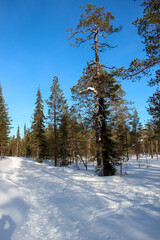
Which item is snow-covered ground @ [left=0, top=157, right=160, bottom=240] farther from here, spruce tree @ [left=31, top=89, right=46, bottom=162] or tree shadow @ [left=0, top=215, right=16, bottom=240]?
spruce tree @ [left=31, top=89, right=46, bottom=162]

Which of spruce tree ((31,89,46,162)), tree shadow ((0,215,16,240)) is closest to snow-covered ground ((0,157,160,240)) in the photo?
tree shadow ((0,215,16,240))

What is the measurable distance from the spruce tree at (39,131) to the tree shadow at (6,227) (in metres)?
20.8

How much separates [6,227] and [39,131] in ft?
72.2

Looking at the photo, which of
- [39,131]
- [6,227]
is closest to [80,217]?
[6,227]

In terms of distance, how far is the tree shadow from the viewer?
328 centimetres

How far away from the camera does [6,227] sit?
3686mm

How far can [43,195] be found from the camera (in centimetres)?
646

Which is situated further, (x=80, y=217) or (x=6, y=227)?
(x=80, y=217)

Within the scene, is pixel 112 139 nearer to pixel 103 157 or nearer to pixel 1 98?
pixel 103 157

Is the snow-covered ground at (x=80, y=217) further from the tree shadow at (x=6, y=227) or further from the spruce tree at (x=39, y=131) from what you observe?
the spruce tree at (x=39, y=131)

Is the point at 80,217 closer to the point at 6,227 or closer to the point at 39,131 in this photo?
the point at 6,227

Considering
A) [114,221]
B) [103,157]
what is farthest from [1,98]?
[114,221]

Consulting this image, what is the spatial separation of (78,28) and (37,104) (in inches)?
692

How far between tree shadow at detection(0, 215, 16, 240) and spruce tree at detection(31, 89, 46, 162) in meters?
20.8
